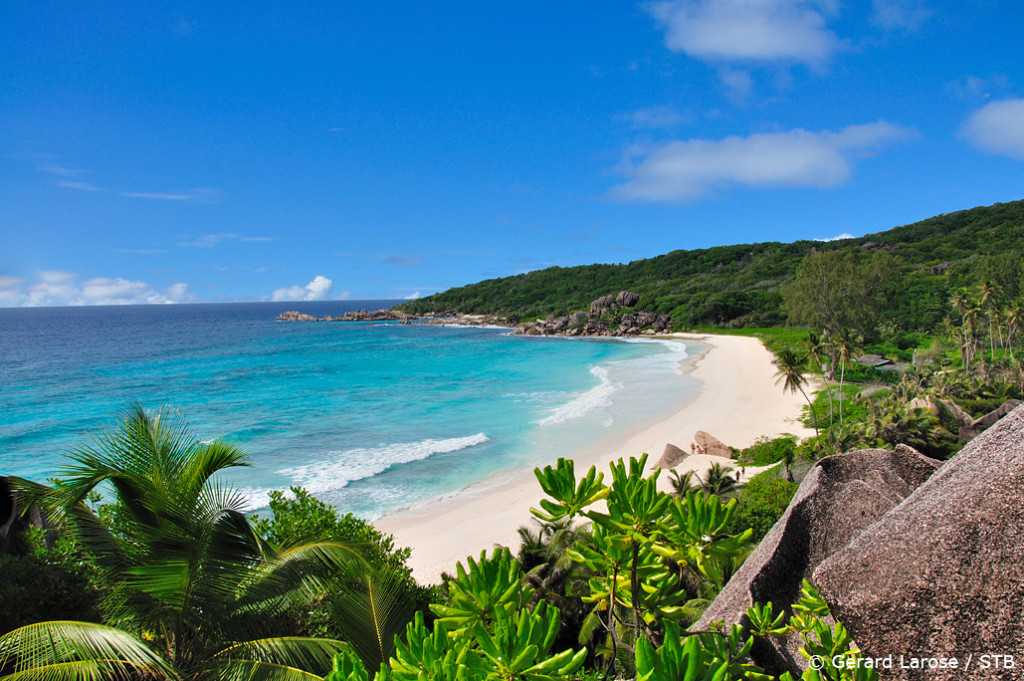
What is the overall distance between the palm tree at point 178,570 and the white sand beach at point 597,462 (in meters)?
2.54

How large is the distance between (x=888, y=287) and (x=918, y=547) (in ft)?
239

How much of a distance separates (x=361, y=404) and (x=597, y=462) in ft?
70.2

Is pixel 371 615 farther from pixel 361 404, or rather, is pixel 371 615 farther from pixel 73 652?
pixel 361 404

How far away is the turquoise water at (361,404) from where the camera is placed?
23484mm

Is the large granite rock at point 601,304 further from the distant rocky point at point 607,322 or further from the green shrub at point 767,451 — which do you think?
the green shrub at point 767,451

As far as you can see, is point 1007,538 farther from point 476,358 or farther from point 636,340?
point 636,340

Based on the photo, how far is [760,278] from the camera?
341ft

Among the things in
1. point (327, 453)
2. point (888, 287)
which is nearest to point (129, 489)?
point (327, 453)

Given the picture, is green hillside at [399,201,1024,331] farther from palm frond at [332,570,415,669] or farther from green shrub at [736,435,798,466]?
palm frond at [332,570,415,669]

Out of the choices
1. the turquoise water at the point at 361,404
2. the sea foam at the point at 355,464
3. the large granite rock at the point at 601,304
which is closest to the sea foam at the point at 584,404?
the turquoise water at the point at 361,404

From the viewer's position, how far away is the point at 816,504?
4645mm

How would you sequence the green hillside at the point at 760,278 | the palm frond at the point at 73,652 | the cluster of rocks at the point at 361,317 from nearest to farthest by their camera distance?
the palm frond at the point at 73,652 < the green hillside at the point at 760,278 < the cluster of rocks at the point at 361,317

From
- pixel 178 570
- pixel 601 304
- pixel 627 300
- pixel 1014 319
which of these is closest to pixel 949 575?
pixel 178 570

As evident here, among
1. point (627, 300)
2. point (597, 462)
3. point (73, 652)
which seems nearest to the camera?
point (73, 652)
